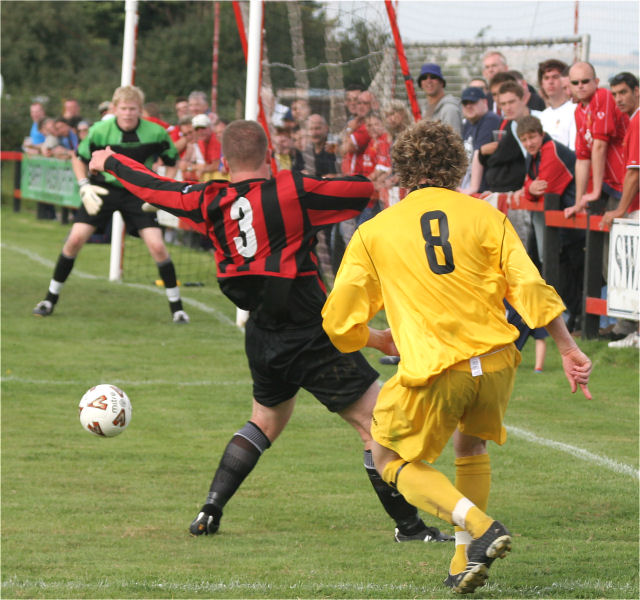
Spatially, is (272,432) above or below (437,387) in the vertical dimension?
below

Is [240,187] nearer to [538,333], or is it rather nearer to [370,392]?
[370,392]

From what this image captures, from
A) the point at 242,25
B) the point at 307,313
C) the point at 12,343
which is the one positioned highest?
the point at 242,25

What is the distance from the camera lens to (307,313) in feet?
18.8

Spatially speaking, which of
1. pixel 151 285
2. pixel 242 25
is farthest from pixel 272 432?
pixel 151 285

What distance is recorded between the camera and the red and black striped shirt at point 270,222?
5637 mm

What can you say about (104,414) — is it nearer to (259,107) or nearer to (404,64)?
→ (404,64)

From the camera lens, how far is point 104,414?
6.29 metres

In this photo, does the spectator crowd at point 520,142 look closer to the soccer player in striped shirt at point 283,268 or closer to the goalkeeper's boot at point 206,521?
the soccer player in striped shirt at point 283,268

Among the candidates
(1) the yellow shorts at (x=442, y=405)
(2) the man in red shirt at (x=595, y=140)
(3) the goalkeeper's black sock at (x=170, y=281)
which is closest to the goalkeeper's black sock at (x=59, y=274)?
(3) the goalkeeper's black sock at (x=170, y=281)

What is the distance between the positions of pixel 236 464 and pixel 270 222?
1274 millimetres

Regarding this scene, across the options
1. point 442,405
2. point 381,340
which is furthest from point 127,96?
point 442,405

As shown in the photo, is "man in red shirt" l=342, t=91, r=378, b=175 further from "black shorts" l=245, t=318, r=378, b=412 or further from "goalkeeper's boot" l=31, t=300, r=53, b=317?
"black shorts" l=245, t=318, r=378, b=412

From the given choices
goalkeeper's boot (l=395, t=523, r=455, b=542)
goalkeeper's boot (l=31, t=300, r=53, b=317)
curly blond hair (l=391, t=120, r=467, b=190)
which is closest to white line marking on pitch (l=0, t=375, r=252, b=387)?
goalkeeper's boot (l=31, t=300, r=53, b=317)

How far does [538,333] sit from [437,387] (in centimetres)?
535
